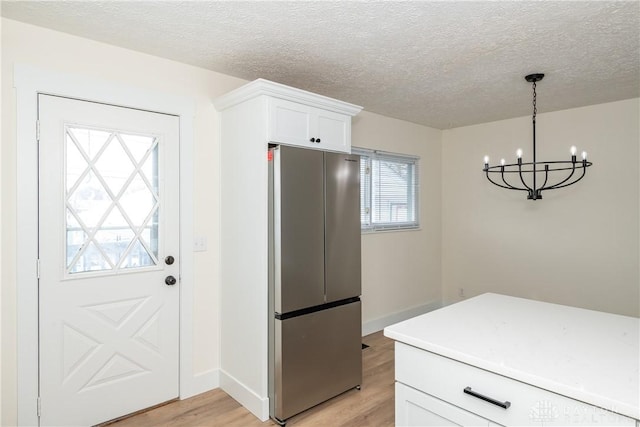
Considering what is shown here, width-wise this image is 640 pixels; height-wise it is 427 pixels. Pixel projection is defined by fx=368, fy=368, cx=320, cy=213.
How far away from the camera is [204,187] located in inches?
112

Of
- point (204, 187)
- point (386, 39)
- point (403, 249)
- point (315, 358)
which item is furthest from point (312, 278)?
point (403, 249)

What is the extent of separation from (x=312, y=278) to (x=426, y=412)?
1.26m

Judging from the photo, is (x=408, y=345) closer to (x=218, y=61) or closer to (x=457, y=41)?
(x=457, y=41)

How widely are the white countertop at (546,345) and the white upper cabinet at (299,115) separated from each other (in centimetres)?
152

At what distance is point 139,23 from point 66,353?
6.68ft

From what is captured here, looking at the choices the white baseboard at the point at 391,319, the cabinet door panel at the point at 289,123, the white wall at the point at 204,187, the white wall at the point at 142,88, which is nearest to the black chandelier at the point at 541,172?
the white wall at the point at 204,187

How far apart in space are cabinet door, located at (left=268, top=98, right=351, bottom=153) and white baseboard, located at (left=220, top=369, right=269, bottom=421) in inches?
70.1

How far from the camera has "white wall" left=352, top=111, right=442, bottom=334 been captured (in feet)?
13.6

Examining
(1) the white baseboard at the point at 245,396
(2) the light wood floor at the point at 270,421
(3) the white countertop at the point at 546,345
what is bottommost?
(2) the light wood floor at the point at 270,421

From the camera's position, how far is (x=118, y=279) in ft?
8.11

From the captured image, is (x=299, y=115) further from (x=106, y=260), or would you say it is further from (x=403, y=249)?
(x=403, y=249)

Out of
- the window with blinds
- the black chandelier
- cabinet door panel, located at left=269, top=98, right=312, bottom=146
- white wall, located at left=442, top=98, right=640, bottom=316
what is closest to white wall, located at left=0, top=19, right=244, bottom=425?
cabinet door panel, located at left=269, top=98, right=312, bottom=146

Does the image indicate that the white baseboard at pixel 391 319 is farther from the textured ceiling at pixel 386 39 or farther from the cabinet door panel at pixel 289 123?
the textured ceiling at pixel 386 39

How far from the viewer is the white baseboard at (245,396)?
2490mm
